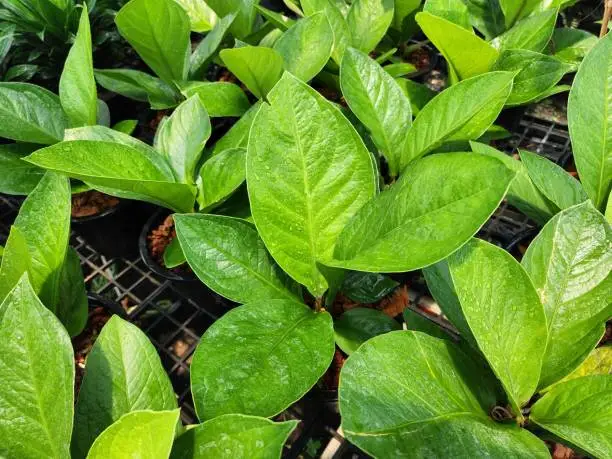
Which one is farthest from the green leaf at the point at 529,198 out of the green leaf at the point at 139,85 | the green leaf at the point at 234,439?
the green leaf at the point at 139,85

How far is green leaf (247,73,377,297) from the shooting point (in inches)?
28.1

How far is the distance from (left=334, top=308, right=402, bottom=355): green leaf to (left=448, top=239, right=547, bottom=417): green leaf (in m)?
0.21

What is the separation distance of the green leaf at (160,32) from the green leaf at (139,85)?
0.04 meters

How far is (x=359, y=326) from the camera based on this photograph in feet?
2.76

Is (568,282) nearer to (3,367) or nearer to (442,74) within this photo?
(3,367)

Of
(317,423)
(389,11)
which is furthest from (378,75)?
(317,423)

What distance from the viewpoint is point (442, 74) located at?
63.8 inches

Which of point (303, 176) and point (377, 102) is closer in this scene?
point (303, 176)

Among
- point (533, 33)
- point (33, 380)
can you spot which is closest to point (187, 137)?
point (33, 380)

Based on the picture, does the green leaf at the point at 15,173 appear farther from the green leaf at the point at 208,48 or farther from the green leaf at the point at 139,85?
the green leaf at the point at 208,48

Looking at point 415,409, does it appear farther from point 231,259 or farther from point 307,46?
point 307,46

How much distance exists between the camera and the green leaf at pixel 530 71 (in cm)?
106

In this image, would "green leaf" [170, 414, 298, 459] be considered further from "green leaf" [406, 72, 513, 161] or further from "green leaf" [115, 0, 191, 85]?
"green leaf" [115, 0, 191, 85]

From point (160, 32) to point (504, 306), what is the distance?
0.85 meters
